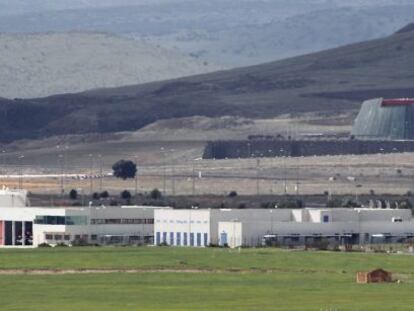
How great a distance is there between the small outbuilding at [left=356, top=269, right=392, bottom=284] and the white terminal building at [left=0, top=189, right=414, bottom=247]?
103 ft

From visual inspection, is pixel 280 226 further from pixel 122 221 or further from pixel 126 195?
pixel 126 195

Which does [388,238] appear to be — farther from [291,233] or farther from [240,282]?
[240,282]

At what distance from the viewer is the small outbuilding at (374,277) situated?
85750 mm

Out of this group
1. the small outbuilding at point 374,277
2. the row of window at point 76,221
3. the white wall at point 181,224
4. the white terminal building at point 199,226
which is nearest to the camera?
the small outbuilding at point 374,277

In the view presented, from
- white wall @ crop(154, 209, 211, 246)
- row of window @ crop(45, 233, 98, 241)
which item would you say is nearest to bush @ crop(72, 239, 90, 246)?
row of window @ crop(45, 233, 98, 241)

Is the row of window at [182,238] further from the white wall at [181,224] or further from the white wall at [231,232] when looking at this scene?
the white wall at [231,232]

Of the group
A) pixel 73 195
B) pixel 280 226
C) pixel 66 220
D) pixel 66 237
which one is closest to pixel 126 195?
pixel 73 195

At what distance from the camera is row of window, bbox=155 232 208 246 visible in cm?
12112

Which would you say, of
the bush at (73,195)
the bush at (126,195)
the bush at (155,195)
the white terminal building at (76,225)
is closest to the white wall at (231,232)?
the white terminal building at (76,225)

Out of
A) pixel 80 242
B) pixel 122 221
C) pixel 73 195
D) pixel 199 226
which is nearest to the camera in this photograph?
pixel 80 242

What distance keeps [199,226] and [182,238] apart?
164 centimetres

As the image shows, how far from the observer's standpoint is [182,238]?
123 meters

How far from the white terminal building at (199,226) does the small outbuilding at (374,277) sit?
3127 centimetres

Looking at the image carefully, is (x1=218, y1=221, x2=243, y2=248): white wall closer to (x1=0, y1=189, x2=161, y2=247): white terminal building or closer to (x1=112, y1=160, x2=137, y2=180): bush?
(x1=0, y1=189, x2=161, y2=247): white terminal building
